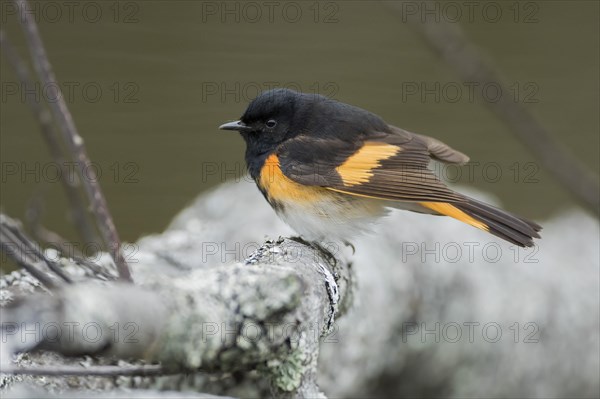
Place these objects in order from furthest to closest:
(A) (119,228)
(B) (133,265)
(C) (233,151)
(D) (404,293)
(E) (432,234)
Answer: (C) (233,151)
(A) (119,228)
(E) (432,234)
(D) (404,293)
(B) (133,265)

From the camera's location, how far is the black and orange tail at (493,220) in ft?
10.2

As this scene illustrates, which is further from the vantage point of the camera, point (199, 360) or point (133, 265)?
point (133, 265)

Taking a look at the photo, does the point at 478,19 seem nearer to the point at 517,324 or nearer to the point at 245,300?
the point at 517,324

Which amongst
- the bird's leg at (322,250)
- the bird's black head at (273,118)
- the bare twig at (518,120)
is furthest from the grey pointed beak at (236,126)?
the bare twig at (518,120)

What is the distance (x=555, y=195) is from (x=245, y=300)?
620cm

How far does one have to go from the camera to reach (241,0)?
8836 mm

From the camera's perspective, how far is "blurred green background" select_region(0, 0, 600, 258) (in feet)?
23.5

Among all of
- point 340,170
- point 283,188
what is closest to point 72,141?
point 283,188

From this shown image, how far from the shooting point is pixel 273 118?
12.5 feet

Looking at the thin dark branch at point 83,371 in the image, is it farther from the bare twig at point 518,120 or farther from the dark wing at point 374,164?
the dark wing at point 374,164

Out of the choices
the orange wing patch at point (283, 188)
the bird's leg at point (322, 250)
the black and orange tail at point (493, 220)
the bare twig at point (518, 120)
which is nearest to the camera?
the bare twig at point (518, 120)

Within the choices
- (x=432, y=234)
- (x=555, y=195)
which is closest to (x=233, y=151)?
(x=555, y=195)

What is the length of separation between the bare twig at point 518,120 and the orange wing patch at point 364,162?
83.9 inches

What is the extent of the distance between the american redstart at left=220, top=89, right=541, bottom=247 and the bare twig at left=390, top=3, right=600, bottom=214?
1.78 metres
